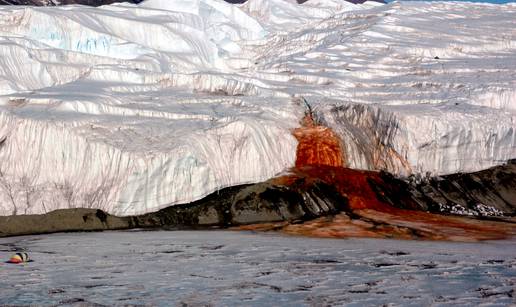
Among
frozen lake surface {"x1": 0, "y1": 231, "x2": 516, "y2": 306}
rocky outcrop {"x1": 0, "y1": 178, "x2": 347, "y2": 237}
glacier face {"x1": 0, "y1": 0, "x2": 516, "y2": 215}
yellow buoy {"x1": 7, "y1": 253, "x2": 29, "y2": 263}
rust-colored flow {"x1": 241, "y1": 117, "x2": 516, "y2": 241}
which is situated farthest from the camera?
glacier face {"x1": 0, "y1": 0, "x2": 516, "y2": 215}

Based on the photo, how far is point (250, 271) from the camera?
1573 cm

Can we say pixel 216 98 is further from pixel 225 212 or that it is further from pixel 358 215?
pixel 358 215

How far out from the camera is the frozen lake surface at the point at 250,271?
506 inches

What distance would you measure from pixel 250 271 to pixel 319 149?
527 inches

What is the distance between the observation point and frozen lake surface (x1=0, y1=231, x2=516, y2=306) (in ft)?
42.2

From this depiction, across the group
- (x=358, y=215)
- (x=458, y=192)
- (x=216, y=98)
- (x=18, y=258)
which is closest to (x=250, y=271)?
(x=18, y=258)

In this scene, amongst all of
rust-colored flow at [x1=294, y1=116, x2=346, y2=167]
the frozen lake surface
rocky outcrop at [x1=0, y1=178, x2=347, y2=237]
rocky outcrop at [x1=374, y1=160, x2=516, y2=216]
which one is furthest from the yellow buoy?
rocky outcrop at [x1=374, y1=160, x2=516, y2=216]

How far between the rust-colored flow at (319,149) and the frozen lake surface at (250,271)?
710 cm

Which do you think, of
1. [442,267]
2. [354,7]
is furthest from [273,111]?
[354,7]

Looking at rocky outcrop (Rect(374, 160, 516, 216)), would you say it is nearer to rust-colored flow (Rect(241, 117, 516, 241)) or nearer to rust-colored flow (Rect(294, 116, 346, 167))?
rust-colored flow (Rect(241, 117, 516, 241))

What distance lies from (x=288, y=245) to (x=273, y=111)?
11.9 metres

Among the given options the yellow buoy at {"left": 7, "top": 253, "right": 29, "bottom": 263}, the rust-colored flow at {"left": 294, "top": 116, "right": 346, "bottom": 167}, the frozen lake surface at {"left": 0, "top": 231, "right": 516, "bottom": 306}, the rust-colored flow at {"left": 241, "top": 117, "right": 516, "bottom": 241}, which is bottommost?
the frozen lake surface at {"left": 0, "top": 231, "right": 516, "bottom": 306}

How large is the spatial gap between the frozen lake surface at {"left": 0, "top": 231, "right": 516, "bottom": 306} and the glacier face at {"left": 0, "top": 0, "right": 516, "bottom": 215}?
385 cm

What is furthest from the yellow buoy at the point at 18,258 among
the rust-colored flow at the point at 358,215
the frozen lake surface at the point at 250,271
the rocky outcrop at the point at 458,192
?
the rocky outcrop at the point at 458,192
